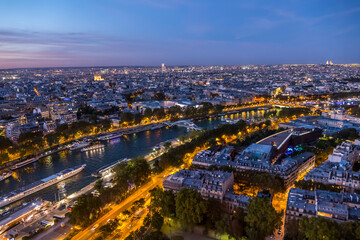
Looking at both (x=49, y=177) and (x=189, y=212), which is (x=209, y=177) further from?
(x=49, y=177)

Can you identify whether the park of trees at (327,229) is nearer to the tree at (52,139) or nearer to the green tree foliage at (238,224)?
the green tree foliage at (238,224)

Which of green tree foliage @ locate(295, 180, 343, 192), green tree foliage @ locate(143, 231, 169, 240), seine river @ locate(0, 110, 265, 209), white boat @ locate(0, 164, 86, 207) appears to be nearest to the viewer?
green tree foliage @ locate(143, 231, 169, 240)

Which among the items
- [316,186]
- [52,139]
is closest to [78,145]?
[52,139]

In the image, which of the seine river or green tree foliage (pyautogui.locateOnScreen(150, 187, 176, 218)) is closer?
green tree foliage (pyautogui.locateOnScreen(150, 187, 176, 218))

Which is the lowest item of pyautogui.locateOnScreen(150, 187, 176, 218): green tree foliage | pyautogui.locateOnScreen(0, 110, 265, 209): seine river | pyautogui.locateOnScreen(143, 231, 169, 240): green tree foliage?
pyautogui.locateOnScreen(0, 110, 265, 209): seine river

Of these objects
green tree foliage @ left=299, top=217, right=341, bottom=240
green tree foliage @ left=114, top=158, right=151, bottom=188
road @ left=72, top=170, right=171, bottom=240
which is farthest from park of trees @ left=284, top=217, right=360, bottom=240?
green tree foliage @ left=114, top=158, right=151, bottom=188

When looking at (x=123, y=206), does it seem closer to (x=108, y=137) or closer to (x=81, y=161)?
(x=81, y=161)

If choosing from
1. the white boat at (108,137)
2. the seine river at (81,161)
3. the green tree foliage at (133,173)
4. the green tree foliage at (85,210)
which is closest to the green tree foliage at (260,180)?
the green tree foliage at (133,173)

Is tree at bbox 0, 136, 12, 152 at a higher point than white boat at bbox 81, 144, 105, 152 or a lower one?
higher

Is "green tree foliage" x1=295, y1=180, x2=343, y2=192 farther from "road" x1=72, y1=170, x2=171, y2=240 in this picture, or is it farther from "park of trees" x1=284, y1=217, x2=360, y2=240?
→ "road" x1=72, y1=170, x2=171, y2=240
